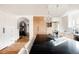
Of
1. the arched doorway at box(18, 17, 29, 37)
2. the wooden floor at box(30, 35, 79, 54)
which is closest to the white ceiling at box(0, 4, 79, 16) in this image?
the arched doorway at box(18, 17, 29, 37)

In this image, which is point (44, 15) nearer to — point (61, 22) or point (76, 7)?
point (61, 22)

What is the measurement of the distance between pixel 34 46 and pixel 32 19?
0.34 m

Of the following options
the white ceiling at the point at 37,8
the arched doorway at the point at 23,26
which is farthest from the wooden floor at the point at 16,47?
the white ceiling at the point at 37,8

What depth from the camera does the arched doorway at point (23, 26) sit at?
1.34m

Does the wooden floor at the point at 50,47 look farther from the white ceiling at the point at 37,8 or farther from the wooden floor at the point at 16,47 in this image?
the white ceiling at the point at 37,8

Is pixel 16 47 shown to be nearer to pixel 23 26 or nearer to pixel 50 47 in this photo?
pixel 23 26

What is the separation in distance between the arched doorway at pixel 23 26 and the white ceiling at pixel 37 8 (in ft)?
0.29

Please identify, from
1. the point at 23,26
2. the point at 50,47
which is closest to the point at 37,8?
the point at 23,26

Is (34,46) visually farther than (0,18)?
Yes

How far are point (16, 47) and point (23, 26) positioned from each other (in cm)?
27

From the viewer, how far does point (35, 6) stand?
3.98 ft

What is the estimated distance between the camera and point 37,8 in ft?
4.16
